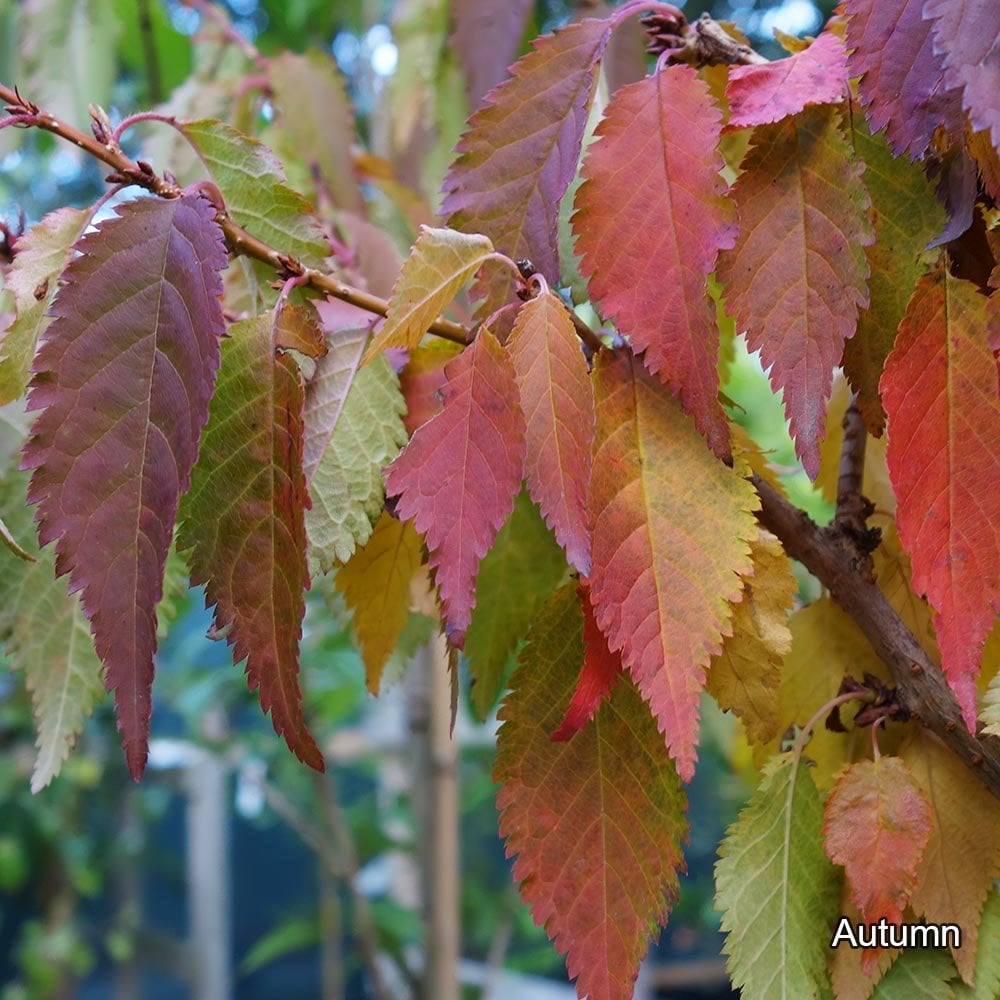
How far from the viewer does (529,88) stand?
0.29 meters

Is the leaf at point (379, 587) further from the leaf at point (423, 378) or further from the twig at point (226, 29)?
the twig at point (226, 29)

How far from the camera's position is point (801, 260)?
250 mm

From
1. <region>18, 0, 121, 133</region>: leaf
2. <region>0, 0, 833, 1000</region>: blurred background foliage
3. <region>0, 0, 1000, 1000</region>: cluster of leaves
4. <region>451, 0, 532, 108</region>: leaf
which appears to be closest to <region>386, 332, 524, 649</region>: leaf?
<region>0, 0, 1000, 1000</region>: cluster of leaves

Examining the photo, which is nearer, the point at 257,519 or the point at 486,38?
the point at 257,519

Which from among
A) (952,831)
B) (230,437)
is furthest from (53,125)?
(952,831)

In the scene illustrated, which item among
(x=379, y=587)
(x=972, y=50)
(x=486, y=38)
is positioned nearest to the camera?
(x=972, y=50)

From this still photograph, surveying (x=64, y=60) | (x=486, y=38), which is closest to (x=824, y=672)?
(x=486, y=38)

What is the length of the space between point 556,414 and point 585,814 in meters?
0.11

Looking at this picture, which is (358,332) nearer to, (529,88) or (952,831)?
(529,88)

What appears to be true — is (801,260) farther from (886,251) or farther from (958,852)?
(958,852)

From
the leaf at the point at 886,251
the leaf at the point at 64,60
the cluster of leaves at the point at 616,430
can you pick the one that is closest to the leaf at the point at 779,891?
the cluster of leaves at the point at 616,430

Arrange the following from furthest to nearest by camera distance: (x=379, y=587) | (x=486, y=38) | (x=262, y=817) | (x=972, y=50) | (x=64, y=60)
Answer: (x=262, y=817) → (x=64, y=60) → (x=486, y=38) → (x=379, y=587) → (x=972, y=50)

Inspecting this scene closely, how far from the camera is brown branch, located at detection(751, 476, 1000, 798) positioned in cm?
27

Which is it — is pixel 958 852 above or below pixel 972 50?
below
